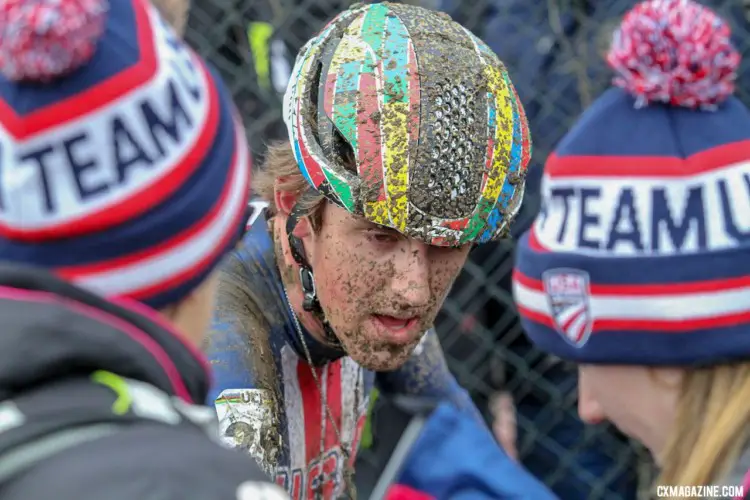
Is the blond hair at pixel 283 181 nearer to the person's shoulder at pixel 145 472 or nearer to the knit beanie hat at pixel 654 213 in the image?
the knit beanie hat at pixel 654 213

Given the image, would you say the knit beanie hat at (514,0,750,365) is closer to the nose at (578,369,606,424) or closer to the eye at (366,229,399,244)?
the nose at (578,369,606,424)

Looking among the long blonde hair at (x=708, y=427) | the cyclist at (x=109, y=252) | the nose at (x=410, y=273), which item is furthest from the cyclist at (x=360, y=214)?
the cyclist at (x=109, y=252)

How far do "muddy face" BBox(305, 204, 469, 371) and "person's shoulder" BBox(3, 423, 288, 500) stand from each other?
952 mm

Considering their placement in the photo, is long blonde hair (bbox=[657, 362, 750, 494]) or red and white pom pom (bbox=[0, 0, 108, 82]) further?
long blonde hair (bbox=[657, 362, 750, 494])

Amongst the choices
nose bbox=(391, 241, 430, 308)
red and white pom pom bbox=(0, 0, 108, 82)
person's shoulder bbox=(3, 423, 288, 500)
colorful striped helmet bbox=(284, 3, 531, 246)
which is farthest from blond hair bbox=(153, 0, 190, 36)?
person's shoulder bbox=(3, 423, 288, 500)

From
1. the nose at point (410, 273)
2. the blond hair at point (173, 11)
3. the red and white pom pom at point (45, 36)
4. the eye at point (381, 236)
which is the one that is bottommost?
the nose at point (410, 273)

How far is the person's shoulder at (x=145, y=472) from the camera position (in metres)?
1.03

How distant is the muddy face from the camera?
2.05 m

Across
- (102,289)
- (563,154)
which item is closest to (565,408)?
(563,154)

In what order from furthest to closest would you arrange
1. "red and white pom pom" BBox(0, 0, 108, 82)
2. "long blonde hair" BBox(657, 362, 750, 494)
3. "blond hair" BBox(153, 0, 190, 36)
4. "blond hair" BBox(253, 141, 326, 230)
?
"blond hair" BBox(153, 0, 190, 36) < "blond hair" BBox(253, 141, 326, 230) < "long blonde hair" BBox(657, 362, 750, 494) < "red and white pom pom" BBox(0, 0, 108, 82)

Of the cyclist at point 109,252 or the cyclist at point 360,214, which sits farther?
the cyclist at point 360,214

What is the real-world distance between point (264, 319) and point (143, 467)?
1.15 meters

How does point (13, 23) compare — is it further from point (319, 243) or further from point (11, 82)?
point (319, 243)

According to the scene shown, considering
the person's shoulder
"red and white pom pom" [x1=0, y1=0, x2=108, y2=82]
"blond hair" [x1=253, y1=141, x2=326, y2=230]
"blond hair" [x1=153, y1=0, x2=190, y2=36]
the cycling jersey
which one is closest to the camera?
the person's shoulder
